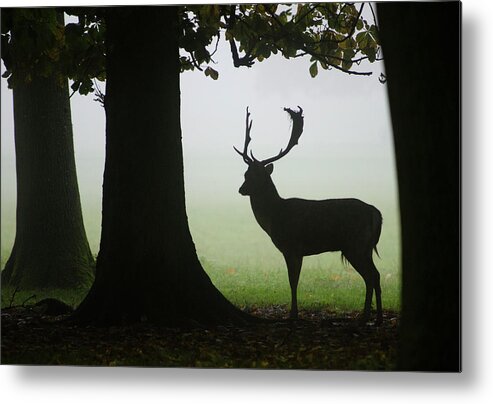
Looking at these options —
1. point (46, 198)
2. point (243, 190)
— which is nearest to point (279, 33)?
point (243, 190)

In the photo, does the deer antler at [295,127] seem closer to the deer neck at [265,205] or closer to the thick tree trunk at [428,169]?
the deer neck at [265,205]

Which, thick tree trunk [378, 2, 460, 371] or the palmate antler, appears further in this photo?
the palmate antler

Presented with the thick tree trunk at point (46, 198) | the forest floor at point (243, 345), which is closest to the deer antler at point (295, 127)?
the forest floor at point (243, 345)

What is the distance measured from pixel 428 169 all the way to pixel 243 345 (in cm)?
137

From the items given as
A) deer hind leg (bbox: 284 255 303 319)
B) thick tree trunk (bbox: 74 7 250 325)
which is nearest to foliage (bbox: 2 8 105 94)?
thick tree trunk (bbox: 74 7 250 325)

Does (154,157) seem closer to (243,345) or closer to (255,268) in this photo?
(255,268)

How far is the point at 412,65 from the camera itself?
4387mm

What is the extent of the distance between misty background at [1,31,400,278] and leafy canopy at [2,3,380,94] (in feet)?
0.22

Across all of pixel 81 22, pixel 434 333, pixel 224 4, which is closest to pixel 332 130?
pixel 224 4

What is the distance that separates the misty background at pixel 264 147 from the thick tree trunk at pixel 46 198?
0.08 m

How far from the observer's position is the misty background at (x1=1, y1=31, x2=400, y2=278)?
14.7 ft

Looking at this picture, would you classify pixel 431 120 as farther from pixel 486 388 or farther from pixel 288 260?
pixel 486 388

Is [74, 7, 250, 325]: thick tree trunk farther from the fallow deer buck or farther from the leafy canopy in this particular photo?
the fallow deer buck

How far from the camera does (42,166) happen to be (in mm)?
4746
